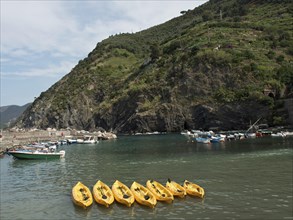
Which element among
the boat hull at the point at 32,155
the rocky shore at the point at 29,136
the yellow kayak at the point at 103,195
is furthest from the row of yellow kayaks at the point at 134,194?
the rocky shore at the point at 29,136

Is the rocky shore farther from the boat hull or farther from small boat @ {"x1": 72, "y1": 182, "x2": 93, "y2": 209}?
small boat @ {"x1": 72, "y1": 182, "x2": 93, "y2": 209}

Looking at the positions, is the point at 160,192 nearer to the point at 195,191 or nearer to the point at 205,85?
the point at 195,191

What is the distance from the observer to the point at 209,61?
446 ft

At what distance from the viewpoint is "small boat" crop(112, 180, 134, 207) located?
1149 inches

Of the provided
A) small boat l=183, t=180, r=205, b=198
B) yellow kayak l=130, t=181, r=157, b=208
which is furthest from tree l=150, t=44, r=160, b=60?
small boat l=183, t=180, r=205, b=198

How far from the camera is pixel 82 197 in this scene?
31.5m

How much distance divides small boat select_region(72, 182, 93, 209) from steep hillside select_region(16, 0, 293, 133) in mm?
91888

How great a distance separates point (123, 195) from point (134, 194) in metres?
1.16

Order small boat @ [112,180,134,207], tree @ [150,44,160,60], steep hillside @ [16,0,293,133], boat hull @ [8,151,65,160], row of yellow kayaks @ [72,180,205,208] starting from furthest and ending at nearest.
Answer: tree @ [150,44,160,60]
steep hillside @ [16,0,293,133]
boat hull @ [8,151,65,160]
row of yellow kayaks @ [72,180,205,208]
small boat @ [112,180,134,207]

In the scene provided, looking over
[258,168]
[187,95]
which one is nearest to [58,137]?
[187,95]

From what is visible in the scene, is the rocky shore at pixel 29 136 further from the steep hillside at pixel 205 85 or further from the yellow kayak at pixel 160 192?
the yellow kayak at pixel 160 192

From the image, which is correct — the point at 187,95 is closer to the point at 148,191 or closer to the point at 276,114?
the point at 276,114

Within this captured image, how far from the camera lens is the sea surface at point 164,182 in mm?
27172

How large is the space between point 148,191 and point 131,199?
1961 millimetres
